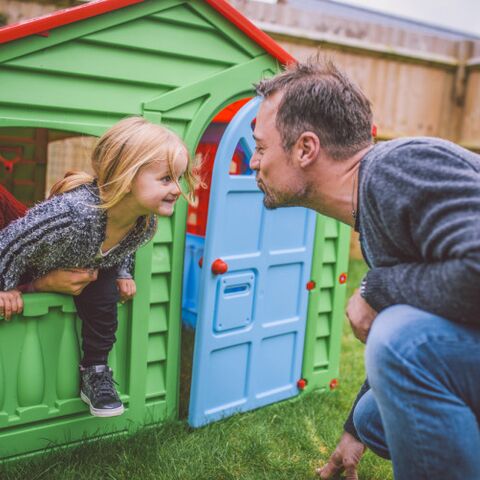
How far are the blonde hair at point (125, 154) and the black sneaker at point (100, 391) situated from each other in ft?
2.17

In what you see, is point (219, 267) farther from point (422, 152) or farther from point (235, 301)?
point (422, 152)

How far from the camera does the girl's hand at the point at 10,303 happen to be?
212cm

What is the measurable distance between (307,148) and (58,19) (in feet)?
3.66

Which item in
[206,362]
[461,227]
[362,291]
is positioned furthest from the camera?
[206,362]

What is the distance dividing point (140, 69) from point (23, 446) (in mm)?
1552

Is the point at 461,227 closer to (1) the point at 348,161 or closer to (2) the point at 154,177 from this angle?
(1) the point at 348,161

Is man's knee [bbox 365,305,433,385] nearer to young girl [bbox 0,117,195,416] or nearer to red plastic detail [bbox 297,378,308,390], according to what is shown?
young girl [bbox 0,117,195,416]

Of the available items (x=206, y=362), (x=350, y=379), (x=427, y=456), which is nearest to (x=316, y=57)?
(x=427, y=456)

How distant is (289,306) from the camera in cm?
304

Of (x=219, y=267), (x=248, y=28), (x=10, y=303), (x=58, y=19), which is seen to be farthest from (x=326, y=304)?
(x=58, y=19)

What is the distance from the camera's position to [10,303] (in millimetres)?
2127

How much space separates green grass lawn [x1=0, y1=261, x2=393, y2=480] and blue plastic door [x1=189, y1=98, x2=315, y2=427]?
14cm

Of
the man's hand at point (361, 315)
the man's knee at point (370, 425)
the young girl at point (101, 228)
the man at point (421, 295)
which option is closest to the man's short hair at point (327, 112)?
the man at point (421, 295)

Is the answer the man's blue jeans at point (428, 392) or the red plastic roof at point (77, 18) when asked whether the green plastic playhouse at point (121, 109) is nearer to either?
the red plastic roof at point (77, 18)
